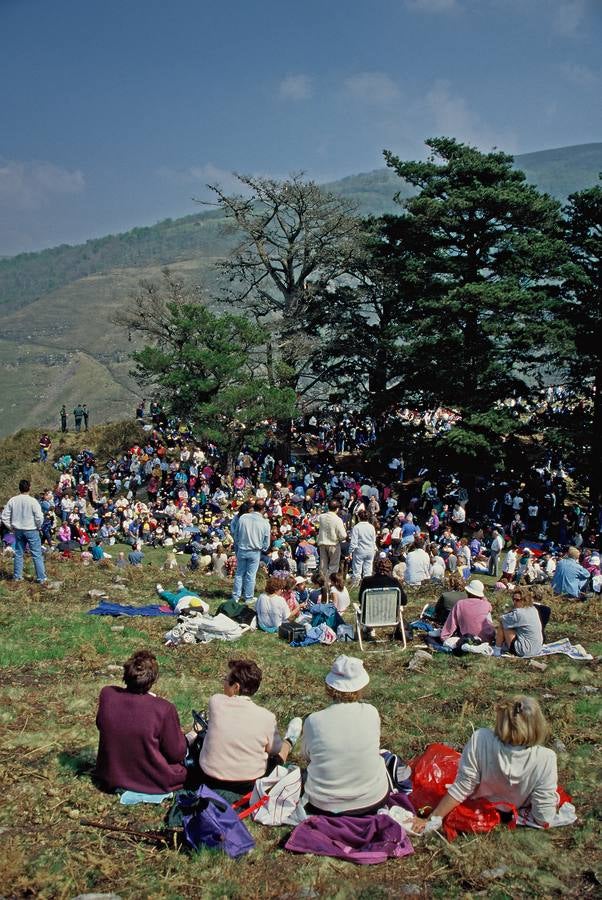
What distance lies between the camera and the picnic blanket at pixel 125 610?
450 inches

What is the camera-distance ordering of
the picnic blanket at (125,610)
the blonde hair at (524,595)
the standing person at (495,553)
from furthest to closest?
the standing person at (495,553)
the picnic blanket at (125,610)
the blonde hair at (524,595)

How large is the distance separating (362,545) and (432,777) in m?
8.74

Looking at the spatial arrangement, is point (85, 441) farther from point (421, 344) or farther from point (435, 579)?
point (435, 579)

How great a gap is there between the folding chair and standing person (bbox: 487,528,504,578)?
427 inches

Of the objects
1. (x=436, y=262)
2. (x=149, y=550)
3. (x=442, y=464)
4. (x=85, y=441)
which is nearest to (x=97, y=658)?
(x=149, y=550)

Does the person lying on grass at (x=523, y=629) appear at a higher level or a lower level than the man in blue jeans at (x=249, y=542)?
lower

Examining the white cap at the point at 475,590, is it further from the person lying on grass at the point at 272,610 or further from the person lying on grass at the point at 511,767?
the person lying on grass at the point at 511,767

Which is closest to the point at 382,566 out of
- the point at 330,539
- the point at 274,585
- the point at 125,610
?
the point at 274,585

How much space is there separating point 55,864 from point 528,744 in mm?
3069

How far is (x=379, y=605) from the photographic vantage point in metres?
9.99

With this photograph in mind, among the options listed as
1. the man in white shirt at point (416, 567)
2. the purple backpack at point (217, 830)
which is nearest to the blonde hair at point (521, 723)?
the purple backpack at point (217, 830)

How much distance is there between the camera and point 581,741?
6.69 metres

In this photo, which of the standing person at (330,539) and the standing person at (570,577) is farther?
the standing person at (570,577)

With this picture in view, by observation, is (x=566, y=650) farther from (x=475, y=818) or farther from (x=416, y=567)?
(x=416, y=567)
